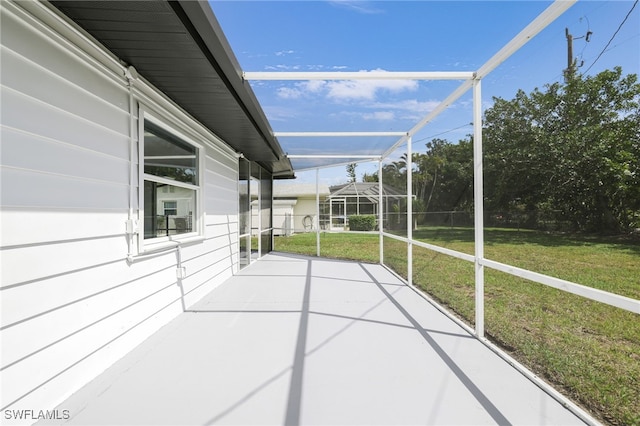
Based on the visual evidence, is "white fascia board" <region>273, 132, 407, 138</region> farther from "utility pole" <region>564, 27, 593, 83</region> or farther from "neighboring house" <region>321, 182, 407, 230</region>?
"neighboring house" <region>321, 182, 407, 230</region>

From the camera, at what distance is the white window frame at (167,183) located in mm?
2824

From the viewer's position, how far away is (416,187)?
5.05 metres

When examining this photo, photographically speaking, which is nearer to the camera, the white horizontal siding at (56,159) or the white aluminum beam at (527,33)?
the white horizontal siding at (56,159)

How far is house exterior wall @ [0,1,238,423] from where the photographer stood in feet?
5.34

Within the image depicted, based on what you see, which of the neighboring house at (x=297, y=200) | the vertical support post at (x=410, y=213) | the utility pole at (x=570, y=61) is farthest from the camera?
the neighboring house at (x=297, y=200)

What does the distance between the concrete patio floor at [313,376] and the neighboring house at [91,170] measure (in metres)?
0.33

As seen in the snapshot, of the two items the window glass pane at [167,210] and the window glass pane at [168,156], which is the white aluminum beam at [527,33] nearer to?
the window glass pane at [168,156]

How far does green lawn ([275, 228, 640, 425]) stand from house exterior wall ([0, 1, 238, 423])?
124 inches

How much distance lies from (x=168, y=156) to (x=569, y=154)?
3633 mm

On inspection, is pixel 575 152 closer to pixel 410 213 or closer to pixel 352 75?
pixel 352 75

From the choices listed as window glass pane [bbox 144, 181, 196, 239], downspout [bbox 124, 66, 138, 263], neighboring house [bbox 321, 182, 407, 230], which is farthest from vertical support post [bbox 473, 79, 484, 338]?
neighboring house [bbox 321, 182, 407, 230]

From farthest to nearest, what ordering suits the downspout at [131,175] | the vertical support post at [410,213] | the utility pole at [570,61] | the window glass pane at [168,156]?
the vertical support post at [410,213] → the window glass pane at [168,156] → the downspout at [131,175] → the utility pole at [570,61]

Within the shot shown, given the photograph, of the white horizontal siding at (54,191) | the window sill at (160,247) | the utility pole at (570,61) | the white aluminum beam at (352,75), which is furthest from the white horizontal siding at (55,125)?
the utility pole at (570,61)

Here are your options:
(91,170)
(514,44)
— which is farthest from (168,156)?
(514,44)
